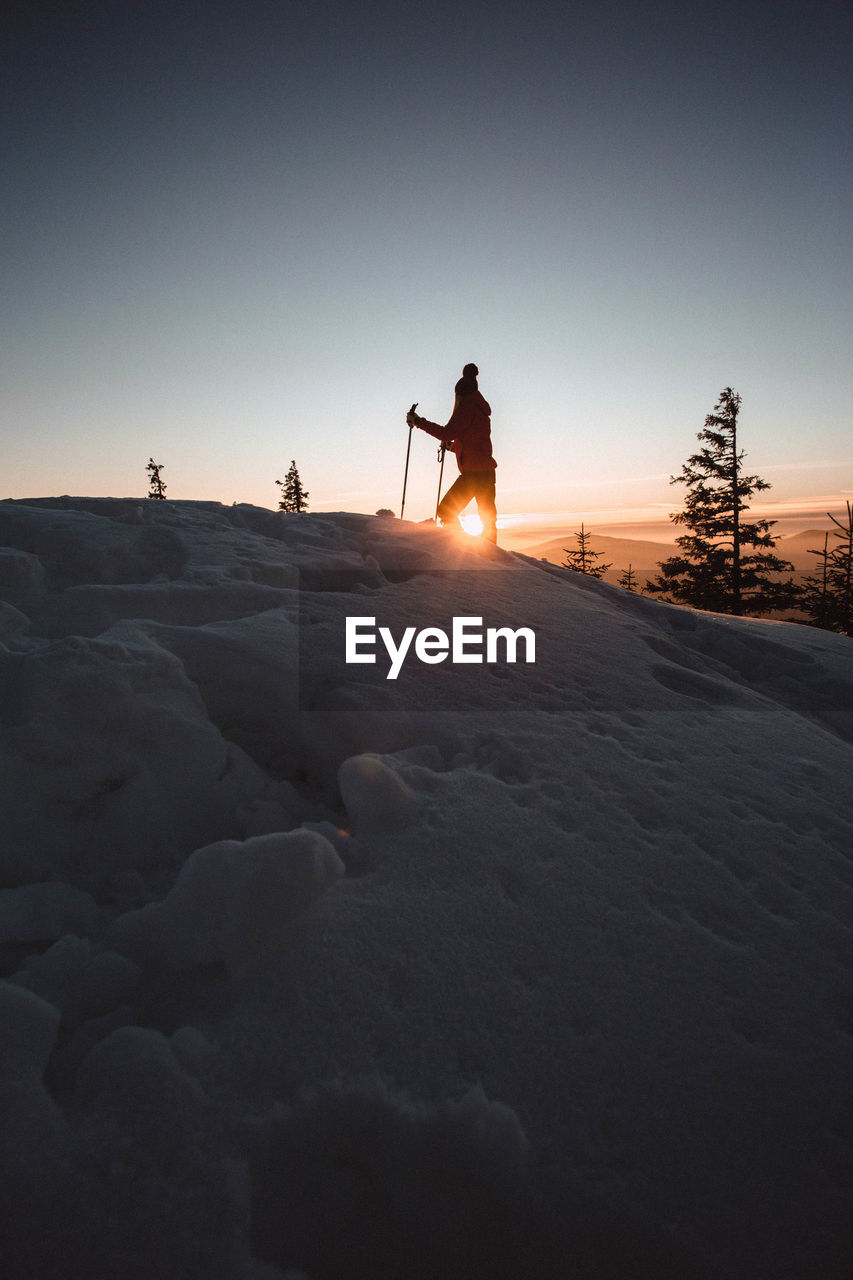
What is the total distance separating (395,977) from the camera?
178 cm

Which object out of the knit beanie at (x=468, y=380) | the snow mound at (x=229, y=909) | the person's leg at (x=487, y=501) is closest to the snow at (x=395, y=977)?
the snow mound at (x=229, y=909)

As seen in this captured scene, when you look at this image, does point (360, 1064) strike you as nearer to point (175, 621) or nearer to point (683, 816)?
point (683, 816)

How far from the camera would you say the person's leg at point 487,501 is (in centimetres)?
762

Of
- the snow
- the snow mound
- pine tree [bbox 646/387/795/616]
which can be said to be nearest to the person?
the snow

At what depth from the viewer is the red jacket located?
24.4 feet

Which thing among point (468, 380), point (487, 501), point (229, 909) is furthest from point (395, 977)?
point (468, 380)

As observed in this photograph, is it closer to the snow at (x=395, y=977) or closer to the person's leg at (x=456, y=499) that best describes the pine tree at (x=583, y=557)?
the person's leg at (x=456, y=499)


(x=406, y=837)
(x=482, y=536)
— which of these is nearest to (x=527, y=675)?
(x=406, y=837)

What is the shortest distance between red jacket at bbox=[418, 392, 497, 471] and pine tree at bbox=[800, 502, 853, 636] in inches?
750

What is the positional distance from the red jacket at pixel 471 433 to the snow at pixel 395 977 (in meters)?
4.76

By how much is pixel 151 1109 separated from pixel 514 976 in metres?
1.06

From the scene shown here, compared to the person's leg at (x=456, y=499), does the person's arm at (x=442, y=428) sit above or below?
above

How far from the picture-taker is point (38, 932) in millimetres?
1887

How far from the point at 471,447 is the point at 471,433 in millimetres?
179
